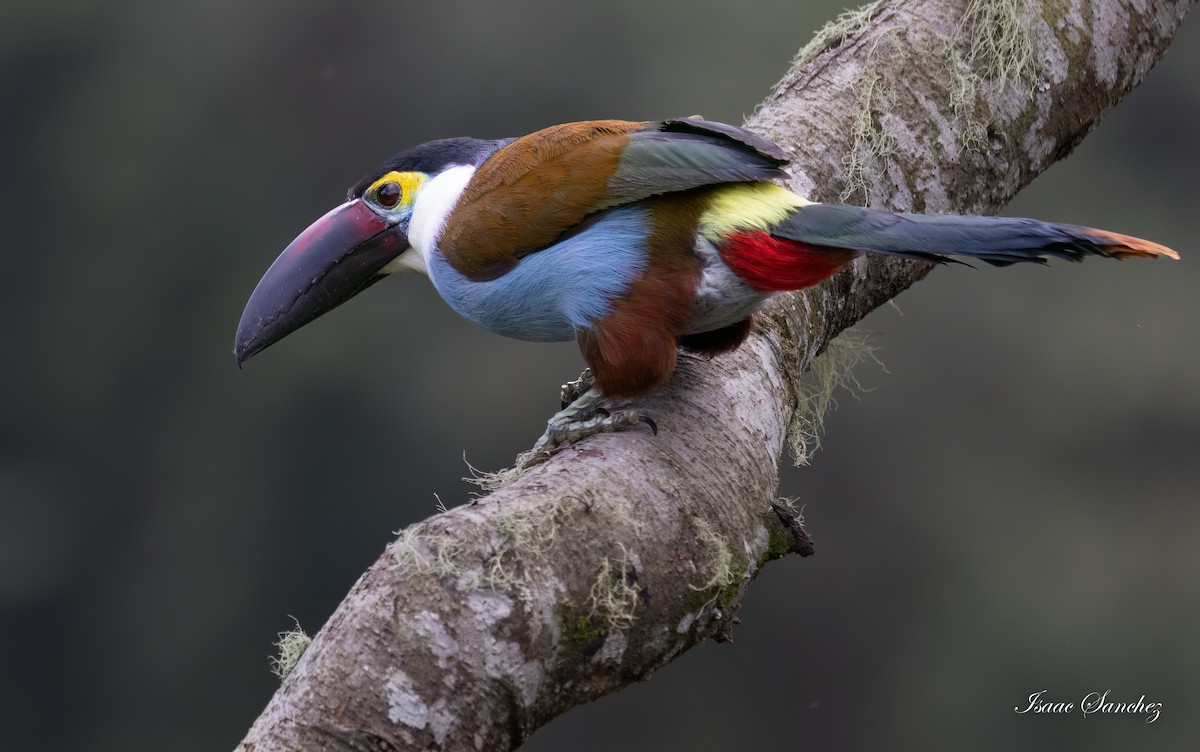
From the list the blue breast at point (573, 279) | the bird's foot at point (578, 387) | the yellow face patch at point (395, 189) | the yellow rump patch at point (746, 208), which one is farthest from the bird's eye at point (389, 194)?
the yellow rump patch at point (746, 208)

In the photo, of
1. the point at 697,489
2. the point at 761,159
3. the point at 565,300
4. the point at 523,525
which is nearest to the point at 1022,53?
the point at 761,159

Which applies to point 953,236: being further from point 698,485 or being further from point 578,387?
point 578,387

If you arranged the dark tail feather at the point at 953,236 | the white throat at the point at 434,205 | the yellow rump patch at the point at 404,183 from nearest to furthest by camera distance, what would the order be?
the dark tail feather at the point at 953,236, the white throat at the point at 434,205, the yellow rump patch at the point at 404,183

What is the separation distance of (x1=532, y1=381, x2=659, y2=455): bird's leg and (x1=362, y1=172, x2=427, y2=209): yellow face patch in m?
0.56

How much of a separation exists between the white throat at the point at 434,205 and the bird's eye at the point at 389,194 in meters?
0.05

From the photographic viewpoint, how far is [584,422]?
216cm

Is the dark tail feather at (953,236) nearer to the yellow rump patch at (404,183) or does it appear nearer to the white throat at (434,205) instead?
the white throat at (434,205)

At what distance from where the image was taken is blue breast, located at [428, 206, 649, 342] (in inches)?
86.1

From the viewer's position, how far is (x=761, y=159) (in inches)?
85.3

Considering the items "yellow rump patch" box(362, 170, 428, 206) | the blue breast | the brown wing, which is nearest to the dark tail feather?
the brown wing

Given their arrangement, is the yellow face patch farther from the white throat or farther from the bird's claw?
the bird's claw

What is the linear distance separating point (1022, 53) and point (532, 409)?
2617 mm

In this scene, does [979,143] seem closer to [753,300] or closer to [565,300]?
[753,300]

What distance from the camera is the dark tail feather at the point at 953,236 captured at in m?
1.79
